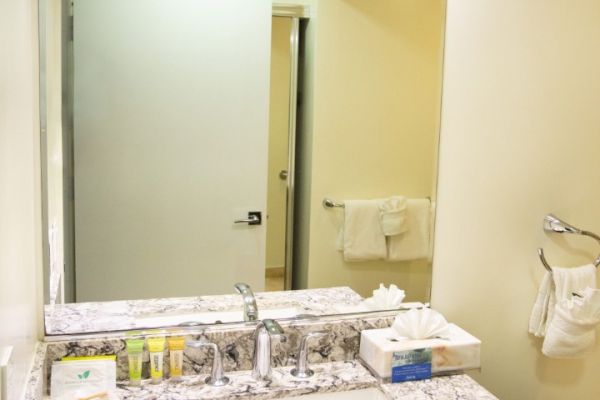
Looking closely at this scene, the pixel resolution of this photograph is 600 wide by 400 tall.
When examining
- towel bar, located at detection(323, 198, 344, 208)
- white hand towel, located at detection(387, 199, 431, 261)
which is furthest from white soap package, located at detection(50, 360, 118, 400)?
white hand towel, located at detection(387, 199, 431, 261)

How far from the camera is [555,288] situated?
157cm

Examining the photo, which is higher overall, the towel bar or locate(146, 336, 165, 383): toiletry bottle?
the towel bar

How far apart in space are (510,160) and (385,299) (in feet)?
1.68

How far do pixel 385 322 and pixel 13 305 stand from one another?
2.95ft

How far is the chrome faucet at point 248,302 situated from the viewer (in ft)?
4.64

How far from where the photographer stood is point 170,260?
1449 mm

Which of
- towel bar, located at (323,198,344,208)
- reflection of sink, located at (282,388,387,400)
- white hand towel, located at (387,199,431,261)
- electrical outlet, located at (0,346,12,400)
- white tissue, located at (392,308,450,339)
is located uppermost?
towel bar, located at (323,198,344,208)

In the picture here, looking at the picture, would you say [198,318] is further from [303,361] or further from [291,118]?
[291,118]

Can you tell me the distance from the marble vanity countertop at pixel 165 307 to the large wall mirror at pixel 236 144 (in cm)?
2

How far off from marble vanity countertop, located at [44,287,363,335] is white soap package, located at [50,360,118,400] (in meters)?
0.09

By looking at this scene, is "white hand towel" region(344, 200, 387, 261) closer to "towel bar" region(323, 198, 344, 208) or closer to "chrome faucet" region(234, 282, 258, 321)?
"towel bar" region(323, 198, 344, 208)

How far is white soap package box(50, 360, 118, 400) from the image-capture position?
119 cm

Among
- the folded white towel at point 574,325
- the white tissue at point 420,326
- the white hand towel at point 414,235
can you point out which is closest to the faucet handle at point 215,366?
the white tissue at point 420,326

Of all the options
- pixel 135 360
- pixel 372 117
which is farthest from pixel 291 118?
pixel 135 360
